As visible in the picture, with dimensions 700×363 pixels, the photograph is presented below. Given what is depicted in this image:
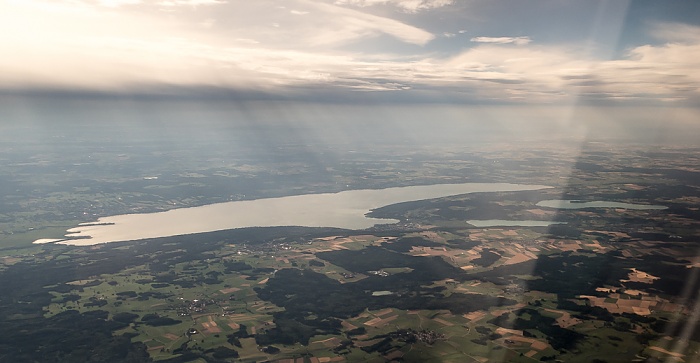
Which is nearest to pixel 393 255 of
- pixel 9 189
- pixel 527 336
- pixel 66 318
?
pixel 527 336

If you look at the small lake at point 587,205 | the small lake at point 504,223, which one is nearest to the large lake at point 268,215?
the small lake at point 504,223

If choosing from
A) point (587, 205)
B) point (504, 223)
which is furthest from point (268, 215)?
point (587, 205)

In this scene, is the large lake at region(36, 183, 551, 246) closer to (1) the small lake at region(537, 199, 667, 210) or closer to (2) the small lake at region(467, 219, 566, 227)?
(2) the small lake at region(467, 219, 566, 227)

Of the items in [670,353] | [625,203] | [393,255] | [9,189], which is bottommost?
[9,189]

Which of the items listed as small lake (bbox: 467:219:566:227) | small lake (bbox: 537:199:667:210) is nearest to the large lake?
small lake (bbox: 467:219:566:227)

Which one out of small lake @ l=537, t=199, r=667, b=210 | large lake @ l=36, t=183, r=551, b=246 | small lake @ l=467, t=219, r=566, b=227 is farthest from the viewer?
small lake @ l=537, t=199, r=667, b=210

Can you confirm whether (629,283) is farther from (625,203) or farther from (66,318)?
(66,318)

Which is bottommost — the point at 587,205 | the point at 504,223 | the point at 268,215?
the point at 268,215

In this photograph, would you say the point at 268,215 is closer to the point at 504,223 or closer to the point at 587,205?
the point at 504,223
